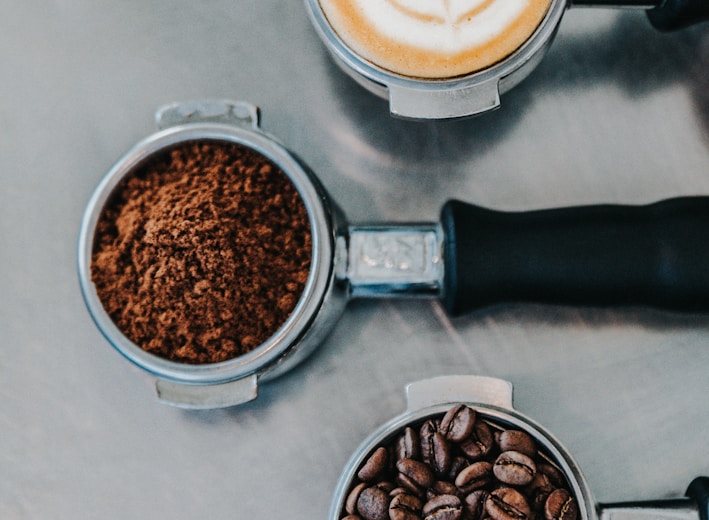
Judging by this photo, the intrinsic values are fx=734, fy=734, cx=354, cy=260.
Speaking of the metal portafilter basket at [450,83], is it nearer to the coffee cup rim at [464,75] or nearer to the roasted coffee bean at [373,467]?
the coffee cup rim at [464,75]

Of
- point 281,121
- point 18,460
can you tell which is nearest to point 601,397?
point 281,121

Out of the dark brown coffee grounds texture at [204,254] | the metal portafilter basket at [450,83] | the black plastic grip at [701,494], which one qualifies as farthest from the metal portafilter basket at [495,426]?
the metal portafilter basket at [450,83]

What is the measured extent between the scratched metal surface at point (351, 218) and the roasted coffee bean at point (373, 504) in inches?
4.9

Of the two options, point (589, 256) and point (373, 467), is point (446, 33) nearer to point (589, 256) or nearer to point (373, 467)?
point (589, 256)

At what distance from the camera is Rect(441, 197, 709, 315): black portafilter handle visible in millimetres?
647

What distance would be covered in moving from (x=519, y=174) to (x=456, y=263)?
0.17m

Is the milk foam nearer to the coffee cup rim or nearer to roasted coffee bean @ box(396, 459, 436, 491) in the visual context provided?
the coffee cup rim

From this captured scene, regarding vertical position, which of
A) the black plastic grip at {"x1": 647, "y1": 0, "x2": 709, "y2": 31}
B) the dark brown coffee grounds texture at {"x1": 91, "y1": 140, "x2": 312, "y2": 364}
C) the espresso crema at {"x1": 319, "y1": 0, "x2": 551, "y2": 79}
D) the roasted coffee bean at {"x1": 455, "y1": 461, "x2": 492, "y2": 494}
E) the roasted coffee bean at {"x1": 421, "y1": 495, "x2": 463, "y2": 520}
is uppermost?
the black plastic grip at {"x1": 647, "y1": 0, "x2": 709, "y2": 31}

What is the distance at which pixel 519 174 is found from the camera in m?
0.77

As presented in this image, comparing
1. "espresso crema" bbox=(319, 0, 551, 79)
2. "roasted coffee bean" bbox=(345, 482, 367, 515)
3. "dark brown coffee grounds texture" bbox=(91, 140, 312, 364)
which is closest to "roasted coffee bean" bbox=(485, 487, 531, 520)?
"roasted coffee bean" bbox=(345, 482, 367, 515)

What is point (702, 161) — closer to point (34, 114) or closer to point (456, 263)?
point (456, 263)

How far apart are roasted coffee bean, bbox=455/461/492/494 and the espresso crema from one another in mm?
346

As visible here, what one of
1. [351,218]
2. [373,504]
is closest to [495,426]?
[373,504]


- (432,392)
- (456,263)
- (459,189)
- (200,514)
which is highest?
(459,189)
